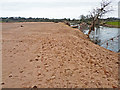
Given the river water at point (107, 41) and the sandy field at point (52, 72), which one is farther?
the river water at point (107, 41)

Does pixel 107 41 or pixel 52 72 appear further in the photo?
pixel 107 41

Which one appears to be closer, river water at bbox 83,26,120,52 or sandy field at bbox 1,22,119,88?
sandy field at bbox 1,22,119,88

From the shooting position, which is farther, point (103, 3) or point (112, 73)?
point (103, 3)

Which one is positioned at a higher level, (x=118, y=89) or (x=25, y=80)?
(x=25, y=80)

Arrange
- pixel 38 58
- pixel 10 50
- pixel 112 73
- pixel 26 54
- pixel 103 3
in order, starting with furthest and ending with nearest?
1. pixel 103 3
2. pixel 10 50
3. pixel 26 54
4. pixel 38 58
5. pixel 112 73

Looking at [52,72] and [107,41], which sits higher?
[107,41]

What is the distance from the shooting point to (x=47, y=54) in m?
5.20

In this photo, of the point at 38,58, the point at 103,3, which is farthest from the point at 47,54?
the point at 103,3

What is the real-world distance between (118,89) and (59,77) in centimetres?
208

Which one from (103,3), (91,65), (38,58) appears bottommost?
(91,65)

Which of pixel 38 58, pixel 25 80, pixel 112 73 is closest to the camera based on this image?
pixel 25 80

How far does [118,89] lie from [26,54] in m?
4.23

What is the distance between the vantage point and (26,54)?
516 centimetres

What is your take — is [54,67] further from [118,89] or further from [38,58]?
[118,89]
